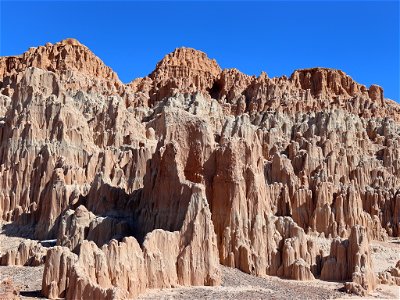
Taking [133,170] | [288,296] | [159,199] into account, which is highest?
[133,170]

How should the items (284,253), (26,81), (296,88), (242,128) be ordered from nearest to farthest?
1. (284,253)
2. (26,81)
3. (242,128)
4. (296,88)

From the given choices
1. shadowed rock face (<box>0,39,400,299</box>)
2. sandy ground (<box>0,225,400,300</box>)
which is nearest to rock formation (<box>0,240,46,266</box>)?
shadowed rock face (<box>0,39,400,299</box>)

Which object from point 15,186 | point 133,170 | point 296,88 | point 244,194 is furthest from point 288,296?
point 296,88

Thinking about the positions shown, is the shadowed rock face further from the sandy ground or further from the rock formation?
the sandy ground

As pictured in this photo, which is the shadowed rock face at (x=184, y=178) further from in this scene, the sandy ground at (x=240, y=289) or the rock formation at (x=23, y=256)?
the sandy ground at (x=240, y=289)

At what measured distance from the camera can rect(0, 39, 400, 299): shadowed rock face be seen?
36.3m

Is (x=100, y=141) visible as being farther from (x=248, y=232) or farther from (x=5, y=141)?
(x=248, y=232)

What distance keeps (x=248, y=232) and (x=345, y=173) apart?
34.2 meters

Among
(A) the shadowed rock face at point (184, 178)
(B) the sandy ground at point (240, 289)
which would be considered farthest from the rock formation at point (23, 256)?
(B) the sandy ground at point (240, 289)

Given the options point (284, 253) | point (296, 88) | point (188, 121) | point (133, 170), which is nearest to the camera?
point (284, 253)

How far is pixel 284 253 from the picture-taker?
42500mm

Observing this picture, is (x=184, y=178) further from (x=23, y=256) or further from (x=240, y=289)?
(x=23, y=256)

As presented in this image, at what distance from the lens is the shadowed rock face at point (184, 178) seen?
36281mm

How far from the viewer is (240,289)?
3581 centimetres
